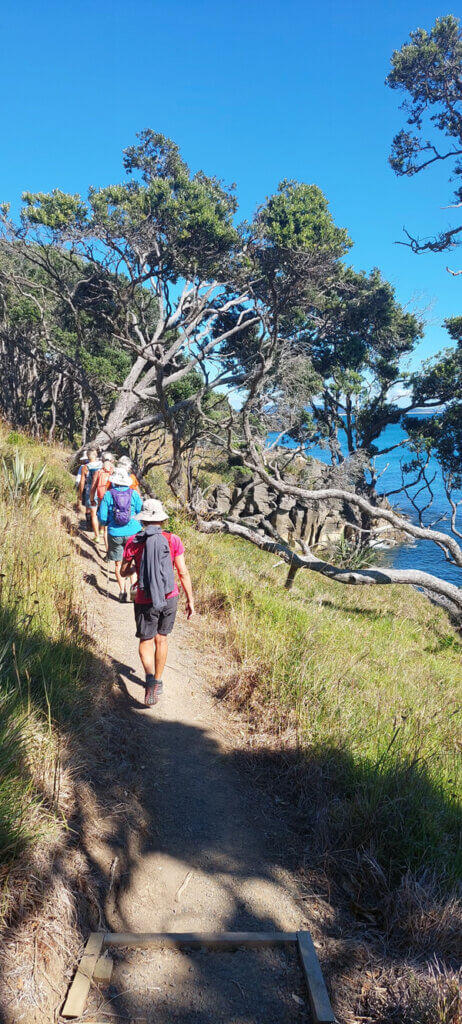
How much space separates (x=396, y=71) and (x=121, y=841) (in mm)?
18670

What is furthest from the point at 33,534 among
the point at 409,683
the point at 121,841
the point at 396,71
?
the point at 396,71

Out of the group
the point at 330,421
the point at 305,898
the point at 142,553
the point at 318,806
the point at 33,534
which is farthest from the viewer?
the point at 330,421

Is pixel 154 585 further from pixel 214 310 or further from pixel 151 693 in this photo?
pixel 214 310

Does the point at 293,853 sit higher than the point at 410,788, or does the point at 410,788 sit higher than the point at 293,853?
the point at 410,788

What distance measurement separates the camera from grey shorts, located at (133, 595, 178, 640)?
4.58 m

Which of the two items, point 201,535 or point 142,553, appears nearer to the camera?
point 142,553

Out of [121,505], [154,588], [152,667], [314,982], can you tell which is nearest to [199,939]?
[314,982]

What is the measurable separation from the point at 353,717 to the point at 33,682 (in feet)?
8.51

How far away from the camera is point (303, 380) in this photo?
18.7m

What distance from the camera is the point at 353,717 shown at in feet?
14.6

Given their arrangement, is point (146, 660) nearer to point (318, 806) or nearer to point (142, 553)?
point (142, 553)

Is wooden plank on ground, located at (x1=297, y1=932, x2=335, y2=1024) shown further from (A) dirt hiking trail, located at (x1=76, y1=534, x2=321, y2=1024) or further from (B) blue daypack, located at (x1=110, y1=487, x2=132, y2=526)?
(B) blue daypack, located at (x1=110, y1=487, x2=132, y2=526)

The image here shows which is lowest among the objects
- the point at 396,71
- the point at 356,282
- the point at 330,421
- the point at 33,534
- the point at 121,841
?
Result: the point at 121,841

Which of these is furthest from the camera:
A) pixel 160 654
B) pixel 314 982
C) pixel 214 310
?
pixel 214 310
